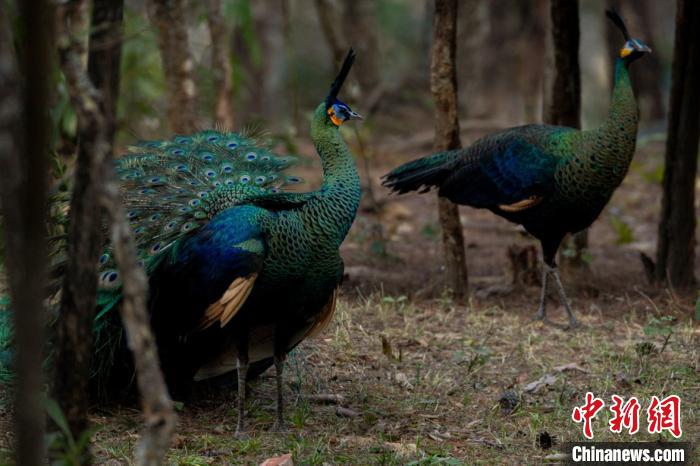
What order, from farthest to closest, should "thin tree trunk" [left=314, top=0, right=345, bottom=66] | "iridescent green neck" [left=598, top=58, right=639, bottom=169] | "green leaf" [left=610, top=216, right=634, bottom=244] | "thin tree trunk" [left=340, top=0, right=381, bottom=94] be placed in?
"thin tree trunk" [left=340, top=0, right=381, bottom=94], "thin tree trunk" [left=314, top=0, right=345, bottom=66], "green leaf" [left=610, top=216, right=634, bottom=244], "iridescent green neck" [left=598, top=58, right=639, bottom=169]

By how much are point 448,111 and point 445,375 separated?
7.57 ft

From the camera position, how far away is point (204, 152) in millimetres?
5715

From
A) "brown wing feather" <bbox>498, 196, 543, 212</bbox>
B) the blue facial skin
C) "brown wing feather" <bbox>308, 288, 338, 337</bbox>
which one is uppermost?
the blue facial skin

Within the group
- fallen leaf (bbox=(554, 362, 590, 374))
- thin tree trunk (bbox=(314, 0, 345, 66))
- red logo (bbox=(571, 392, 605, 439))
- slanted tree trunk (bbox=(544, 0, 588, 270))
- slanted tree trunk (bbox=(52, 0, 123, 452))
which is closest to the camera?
slanted tree trunk (bbox=(52, 0, 123, 452))

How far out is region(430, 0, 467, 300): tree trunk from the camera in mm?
7238

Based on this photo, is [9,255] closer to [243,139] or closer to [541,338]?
[243,139]

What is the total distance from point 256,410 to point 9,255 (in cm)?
287

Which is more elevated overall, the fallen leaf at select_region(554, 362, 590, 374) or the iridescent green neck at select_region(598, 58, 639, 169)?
the iridescent green neck at select_region(598, 58, 639, 169)

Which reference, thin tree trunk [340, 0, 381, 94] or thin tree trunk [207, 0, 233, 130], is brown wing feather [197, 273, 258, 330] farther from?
thin tree trunk [340, 0, 381, 94]

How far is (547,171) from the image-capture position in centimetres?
695

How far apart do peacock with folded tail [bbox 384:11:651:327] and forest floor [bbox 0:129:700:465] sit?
612 mm

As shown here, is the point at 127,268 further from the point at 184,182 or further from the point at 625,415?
the point at 625,415

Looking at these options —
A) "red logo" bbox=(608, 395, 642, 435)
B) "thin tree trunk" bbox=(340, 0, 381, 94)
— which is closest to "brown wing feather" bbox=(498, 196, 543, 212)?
"red logo" bbox=(608, 395, 642, 435)

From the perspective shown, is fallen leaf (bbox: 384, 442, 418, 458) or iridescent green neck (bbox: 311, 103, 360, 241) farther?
iridescent green neck (bbox: 311, 103, 360, 241)
